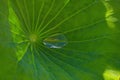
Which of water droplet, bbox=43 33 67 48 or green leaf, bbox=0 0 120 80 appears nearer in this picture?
green leaf, bbox=0 0 120 80

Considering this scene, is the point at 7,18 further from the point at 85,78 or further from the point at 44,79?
the point at 85,78

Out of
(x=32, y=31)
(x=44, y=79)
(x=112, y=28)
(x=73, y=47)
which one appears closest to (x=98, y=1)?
(x=112, y=28)

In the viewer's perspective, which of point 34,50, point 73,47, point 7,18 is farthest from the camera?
point 73,47

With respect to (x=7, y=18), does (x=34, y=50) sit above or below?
below

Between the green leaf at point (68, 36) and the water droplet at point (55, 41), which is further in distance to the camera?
the water droplet at point (55, 41)
